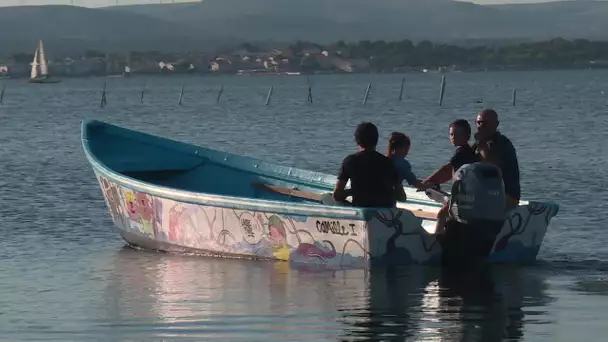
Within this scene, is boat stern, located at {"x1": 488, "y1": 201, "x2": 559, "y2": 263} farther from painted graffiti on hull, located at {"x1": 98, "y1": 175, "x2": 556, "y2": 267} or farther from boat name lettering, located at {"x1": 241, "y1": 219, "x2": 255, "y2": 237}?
boat name lettering, located at {"x1": 241, "y1": 219, "x2": 255, "y2": 237}

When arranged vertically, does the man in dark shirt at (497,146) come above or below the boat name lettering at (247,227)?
Result: above

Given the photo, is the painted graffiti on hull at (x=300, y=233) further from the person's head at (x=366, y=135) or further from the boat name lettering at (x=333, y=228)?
the person's head at (x=366, y=135)

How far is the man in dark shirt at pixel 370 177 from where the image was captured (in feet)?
57.1

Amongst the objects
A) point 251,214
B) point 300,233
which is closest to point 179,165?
point 251,214

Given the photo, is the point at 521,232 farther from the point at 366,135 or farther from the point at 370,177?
the point at 366,135

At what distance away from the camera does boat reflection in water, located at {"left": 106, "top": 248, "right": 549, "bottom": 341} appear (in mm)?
14188

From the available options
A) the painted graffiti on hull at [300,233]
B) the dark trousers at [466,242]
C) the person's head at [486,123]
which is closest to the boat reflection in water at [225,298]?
the painted graffiti on hull at [300,233]

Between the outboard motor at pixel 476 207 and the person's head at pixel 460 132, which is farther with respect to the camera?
the person's head at pixel 460 132

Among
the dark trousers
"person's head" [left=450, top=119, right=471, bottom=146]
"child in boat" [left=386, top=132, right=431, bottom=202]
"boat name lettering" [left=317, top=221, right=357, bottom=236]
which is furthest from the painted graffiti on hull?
"person's head" [left=450, top=119, right=471, bottom=146]

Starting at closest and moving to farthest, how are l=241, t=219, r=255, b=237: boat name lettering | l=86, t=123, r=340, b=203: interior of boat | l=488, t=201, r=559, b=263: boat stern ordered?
l=488, t=201, r=559, b=263: boat stern < l=241, t=219, r=255, b=237: boat name lettering < l=86, t=123, r=340, b=203: interior of boat

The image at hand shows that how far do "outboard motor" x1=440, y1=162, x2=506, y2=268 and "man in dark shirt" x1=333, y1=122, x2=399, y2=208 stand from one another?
0.80 metres

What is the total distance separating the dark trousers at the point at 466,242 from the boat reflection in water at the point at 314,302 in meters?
0.20

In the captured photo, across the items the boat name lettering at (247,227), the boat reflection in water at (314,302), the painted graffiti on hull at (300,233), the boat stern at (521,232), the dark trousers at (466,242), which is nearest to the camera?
the boat reflection in water at (314,302)

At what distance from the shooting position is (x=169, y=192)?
2006 centimetres
